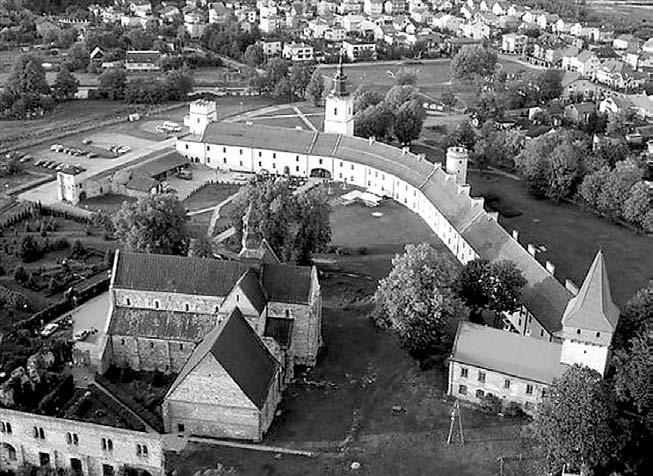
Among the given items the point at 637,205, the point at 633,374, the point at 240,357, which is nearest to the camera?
the point at 633,374

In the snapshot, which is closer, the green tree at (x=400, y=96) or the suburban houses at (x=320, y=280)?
the suburban houses at (x=320, y=280)

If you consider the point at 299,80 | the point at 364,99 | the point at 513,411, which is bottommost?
the point at 513,411

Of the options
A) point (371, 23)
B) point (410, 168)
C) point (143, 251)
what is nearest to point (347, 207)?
point (410, 168)

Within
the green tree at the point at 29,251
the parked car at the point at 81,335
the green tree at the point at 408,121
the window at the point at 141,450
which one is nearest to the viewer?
the window at the point at 141,450

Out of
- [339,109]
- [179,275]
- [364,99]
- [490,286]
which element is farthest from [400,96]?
[179,275]

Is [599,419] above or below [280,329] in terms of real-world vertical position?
above

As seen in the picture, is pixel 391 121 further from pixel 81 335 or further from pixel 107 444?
pixel 107 444

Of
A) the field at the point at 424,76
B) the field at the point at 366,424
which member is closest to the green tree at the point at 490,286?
the field at the point at 366,424

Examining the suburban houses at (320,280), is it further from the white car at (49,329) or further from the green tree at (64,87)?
the green tree at (64,87)
